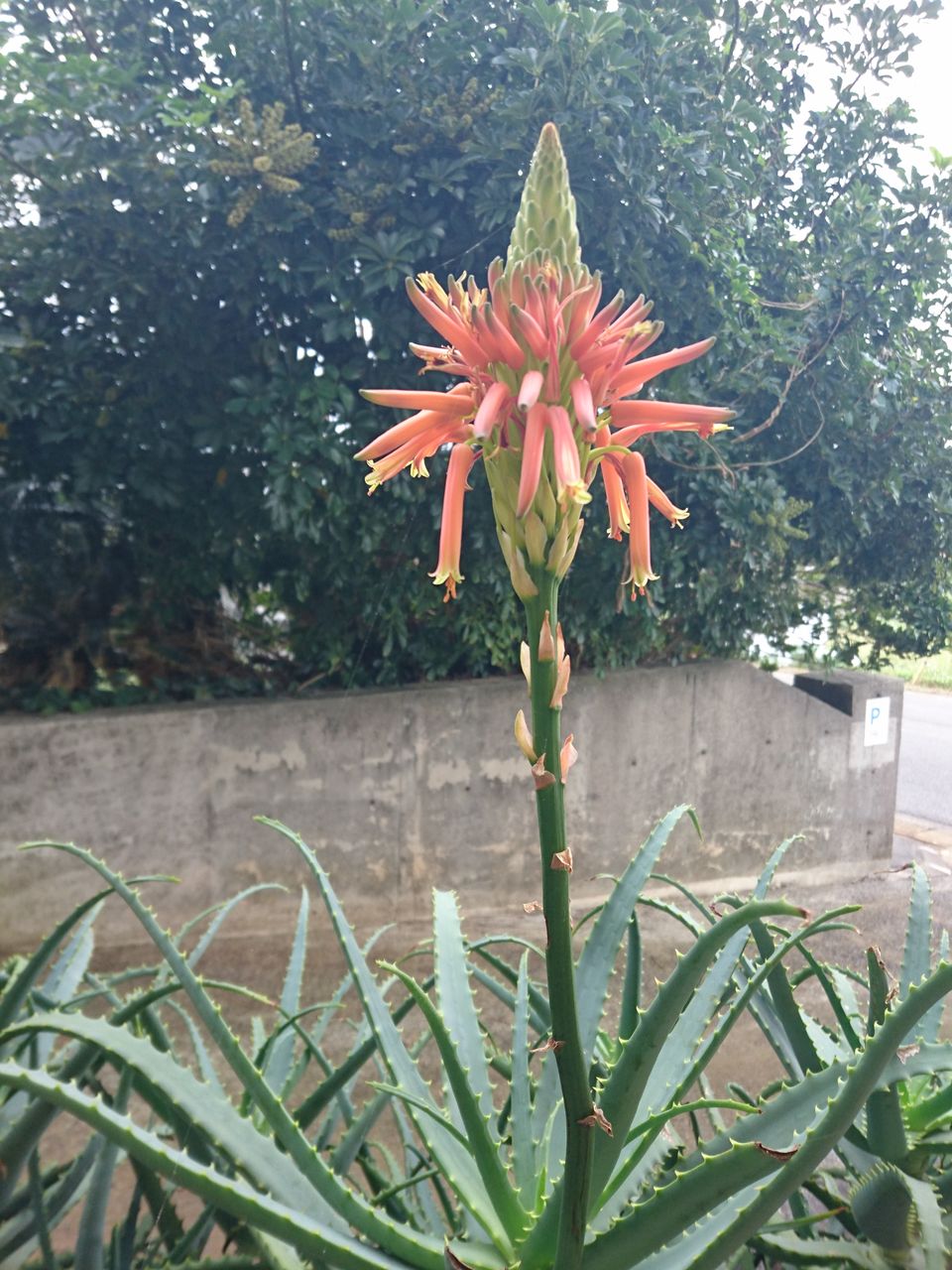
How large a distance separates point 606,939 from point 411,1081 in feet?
0.90

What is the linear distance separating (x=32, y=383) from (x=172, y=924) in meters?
2.05

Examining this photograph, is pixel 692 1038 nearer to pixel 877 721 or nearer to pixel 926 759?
pixel 877 721

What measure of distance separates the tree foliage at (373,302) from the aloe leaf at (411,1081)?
6.44 feet

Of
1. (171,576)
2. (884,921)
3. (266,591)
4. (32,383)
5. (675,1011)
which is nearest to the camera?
(675,1011)

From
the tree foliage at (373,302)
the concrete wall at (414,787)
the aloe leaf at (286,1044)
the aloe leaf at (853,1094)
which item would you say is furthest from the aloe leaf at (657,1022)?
the concrete wall at (414,787)

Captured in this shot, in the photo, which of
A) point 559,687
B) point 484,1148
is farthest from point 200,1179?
point 559,687

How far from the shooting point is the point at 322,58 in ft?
8.36

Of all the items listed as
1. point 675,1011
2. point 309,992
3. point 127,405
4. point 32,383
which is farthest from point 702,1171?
point 32,383

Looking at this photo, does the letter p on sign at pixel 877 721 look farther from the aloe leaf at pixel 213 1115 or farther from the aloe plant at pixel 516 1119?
the aloe leaf at pixel 213 1115

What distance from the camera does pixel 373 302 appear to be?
276 cm

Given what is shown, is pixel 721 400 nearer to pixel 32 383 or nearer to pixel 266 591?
pixel 266 591

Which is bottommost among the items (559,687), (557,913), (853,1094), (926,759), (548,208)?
(926,759)

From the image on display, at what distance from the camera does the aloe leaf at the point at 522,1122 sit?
78 cm

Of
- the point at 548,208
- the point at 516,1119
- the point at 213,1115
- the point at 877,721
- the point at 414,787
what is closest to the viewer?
the point at 548,208
